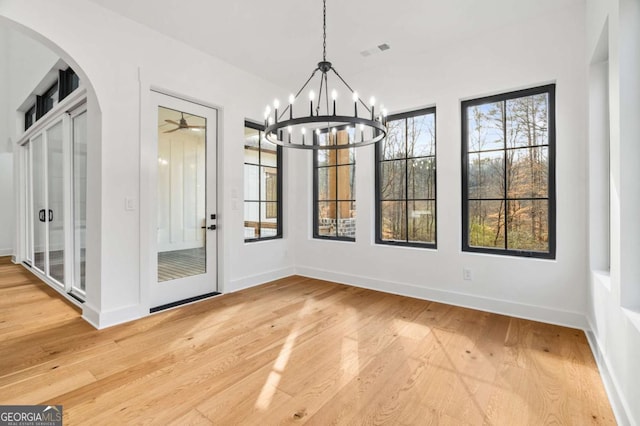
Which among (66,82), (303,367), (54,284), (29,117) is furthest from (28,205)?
(303,367)

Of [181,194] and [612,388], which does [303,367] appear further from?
[181,194]

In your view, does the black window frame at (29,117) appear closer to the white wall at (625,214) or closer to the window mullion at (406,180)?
the window mullion at (406,180)

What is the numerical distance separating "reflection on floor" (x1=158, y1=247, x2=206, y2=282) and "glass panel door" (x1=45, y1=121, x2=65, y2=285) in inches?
61.2

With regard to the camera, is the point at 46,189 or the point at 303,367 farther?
the point at 46,189

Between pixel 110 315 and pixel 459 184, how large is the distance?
3785 mm

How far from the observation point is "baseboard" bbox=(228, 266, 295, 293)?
13.3 feet

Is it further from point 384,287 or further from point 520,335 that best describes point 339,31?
point 520,335

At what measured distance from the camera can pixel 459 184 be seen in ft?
11.4

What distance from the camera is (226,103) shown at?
396cm

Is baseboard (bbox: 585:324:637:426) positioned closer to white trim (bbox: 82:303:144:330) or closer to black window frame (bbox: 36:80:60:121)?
white trim (bbox: 82:303:144:330)

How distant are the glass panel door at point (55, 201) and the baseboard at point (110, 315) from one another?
1379 mm

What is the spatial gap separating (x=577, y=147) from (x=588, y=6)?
3.89ft

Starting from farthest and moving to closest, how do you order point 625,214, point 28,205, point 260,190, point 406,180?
point 28,205
point 260,190
point 406,180
point 625,214

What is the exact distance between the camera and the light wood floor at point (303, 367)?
1.73m
